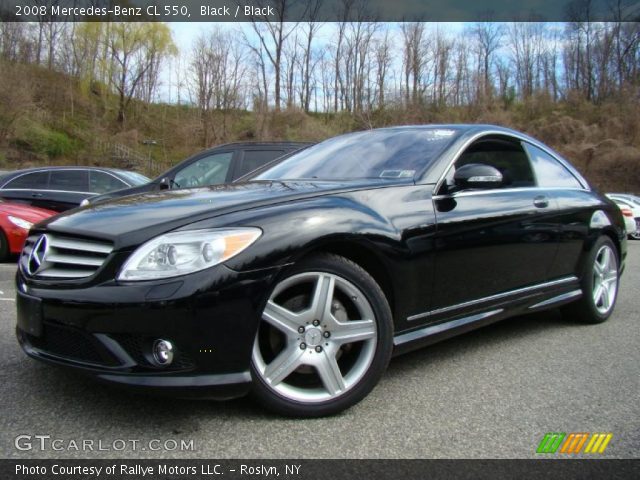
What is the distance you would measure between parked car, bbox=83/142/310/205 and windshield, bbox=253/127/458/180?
3.52 m

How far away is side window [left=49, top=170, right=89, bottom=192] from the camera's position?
950cm

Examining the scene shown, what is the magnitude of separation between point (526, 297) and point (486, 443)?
1563 millimetres

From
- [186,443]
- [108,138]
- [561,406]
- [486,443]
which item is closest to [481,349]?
[561,406]

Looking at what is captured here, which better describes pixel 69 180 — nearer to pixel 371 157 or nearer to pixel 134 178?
pixel 134 178

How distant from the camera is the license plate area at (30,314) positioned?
89.0 inches

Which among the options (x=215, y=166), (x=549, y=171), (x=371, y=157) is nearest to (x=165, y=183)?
(x=215, y=166)

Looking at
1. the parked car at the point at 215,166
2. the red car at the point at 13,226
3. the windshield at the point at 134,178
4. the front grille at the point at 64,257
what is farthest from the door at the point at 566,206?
the windshield at the point at 134,178

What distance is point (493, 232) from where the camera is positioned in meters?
3.18

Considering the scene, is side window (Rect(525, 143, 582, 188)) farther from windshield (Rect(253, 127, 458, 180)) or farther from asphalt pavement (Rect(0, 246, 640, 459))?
asphalt pavement (Rect(0, 246, 640, 459))

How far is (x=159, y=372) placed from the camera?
210 cm

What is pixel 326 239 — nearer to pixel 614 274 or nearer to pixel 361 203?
pixel 361 203

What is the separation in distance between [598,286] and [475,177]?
1978 mm

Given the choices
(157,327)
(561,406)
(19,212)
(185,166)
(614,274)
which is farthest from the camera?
(19,212)

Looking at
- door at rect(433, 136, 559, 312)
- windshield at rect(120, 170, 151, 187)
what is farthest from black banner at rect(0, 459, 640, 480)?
windshield at rect(120, 170, 151, 187)
